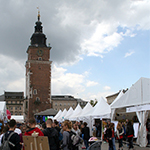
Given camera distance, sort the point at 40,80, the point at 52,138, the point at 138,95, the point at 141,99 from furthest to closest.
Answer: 1. the point at 40,80
2. the point at 138,95
3. the point at 141,99
4. the point at 52,138

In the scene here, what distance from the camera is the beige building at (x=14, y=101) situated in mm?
94938

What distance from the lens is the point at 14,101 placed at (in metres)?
97.6

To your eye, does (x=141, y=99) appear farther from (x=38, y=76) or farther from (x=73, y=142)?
(x=38, y=76)

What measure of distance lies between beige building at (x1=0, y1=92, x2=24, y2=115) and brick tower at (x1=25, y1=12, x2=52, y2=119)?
37.6m

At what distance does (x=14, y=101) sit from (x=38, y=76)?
44421 millimetres

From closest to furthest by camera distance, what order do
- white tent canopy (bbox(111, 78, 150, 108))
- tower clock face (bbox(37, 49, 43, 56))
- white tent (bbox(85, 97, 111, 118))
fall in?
white tent canopy (bbox(111, 78, 150, 108)), white tent (bbox(85, 97, 111, 118)), tower clock face (bbox(37, 49, 43, 56))

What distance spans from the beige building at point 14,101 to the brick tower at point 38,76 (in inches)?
1478

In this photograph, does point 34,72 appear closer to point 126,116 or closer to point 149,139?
point 126,116

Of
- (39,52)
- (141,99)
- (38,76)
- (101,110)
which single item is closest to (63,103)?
(38,76)

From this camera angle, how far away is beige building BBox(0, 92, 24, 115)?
311 ft

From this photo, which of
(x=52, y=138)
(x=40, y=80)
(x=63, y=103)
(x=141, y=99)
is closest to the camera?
(x=52, y=138)

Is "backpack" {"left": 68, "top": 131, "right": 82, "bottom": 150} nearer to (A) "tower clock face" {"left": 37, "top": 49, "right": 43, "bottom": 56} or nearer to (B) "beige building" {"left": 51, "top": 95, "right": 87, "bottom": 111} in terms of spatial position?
(A) "tower clock face" {"left": 37, "top": 49, "right": 43, "bottom": 56}

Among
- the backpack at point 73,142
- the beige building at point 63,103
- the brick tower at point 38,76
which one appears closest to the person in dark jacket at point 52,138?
the backpack at point 73,142

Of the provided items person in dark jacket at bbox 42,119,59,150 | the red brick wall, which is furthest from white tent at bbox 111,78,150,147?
the red brick wall
